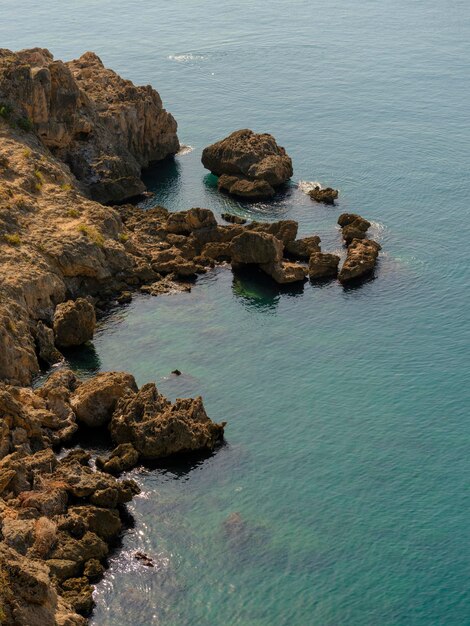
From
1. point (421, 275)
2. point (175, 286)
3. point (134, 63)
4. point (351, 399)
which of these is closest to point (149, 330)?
point (175, 286)

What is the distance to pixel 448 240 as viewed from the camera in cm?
11081

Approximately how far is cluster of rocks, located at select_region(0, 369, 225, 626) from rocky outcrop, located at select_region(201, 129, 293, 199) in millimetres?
43223

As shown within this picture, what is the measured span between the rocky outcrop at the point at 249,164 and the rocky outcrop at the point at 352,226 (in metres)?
11.5

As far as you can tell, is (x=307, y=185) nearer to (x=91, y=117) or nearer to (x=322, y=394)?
(x=91, y=117)

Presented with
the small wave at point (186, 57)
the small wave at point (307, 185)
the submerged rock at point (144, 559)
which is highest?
the small wave at point (186, 57)

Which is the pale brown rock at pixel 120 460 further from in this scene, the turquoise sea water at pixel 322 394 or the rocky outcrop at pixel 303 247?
the rocky outcrop at pixel 303 247

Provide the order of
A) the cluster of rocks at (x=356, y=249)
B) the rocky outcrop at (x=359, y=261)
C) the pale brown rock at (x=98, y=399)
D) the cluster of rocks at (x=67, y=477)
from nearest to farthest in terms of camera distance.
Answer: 1. the cluster of rocks at (x=67, y=477)
2. the pale brown rock at (x=98, y=399)
3. the rocky outcrop at (x=359, y=261)
4. the cluster of rocks at (x=356, y=249)

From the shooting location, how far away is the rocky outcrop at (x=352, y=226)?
106938mm

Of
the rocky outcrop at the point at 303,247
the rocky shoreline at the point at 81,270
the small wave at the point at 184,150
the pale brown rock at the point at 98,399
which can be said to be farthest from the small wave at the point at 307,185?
the pale brown rock at the point at 98,399

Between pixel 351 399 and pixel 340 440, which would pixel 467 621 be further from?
pixel 351 399

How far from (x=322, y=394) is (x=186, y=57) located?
Answer: 105838 millimetres

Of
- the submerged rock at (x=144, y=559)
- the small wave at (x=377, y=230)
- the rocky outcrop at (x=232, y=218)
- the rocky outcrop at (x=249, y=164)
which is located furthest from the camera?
the rocky outcrop at (x=249, y=164)

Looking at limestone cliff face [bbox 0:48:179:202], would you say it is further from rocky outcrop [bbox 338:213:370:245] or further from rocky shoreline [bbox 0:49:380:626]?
rocky outcrop [bbox 338:213:370:245]

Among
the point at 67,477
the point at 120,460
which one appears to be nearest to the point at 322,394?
the point at 120,460
